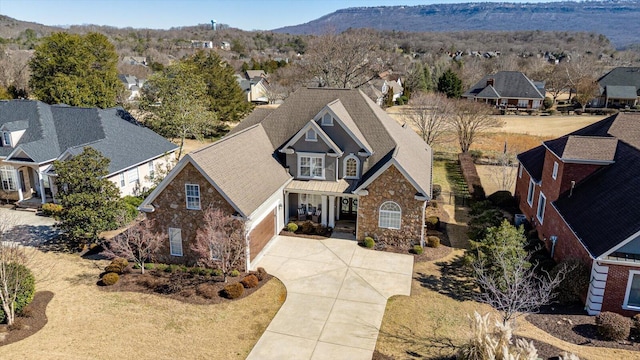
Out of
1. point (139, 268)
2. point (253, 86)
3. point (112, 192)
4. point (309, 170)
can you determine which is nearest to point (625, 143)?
point (309, 170)

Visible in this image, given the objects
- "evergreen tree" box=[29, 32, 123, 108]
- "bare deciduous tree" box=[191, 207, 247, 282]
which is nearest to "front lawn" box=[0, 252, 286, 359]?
"bare deciduous tree" box=[191, 207, 247, 282]

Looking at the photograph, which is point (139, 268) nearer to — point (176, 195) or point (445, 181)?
point (176, 195)

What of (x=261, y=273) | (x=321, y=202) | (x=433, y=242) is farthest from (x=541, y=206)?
(x=261, y=273)

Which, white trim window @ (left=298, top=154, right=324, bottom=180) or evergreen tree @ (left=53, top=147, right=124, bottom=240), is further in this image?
white trim window @ (left=298, top=154, right=324, bottom=180)

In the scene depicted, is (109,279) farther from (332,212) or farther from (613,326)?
(613,326)

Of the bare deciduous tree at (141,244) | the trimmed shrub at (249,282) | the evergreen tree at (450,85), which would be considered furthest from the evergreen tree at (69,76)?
the evergreen tree at (450,85)

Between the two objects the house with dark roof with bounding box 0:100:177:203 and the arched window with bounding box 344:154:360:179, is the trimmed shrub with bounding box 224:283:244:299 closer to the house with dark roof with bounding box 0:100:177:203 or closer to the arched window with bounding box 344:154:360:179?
the arched window with bounding box 344:154:360:179

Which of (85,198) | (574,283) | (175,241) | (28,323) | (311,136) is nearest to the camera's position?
(28,323)
